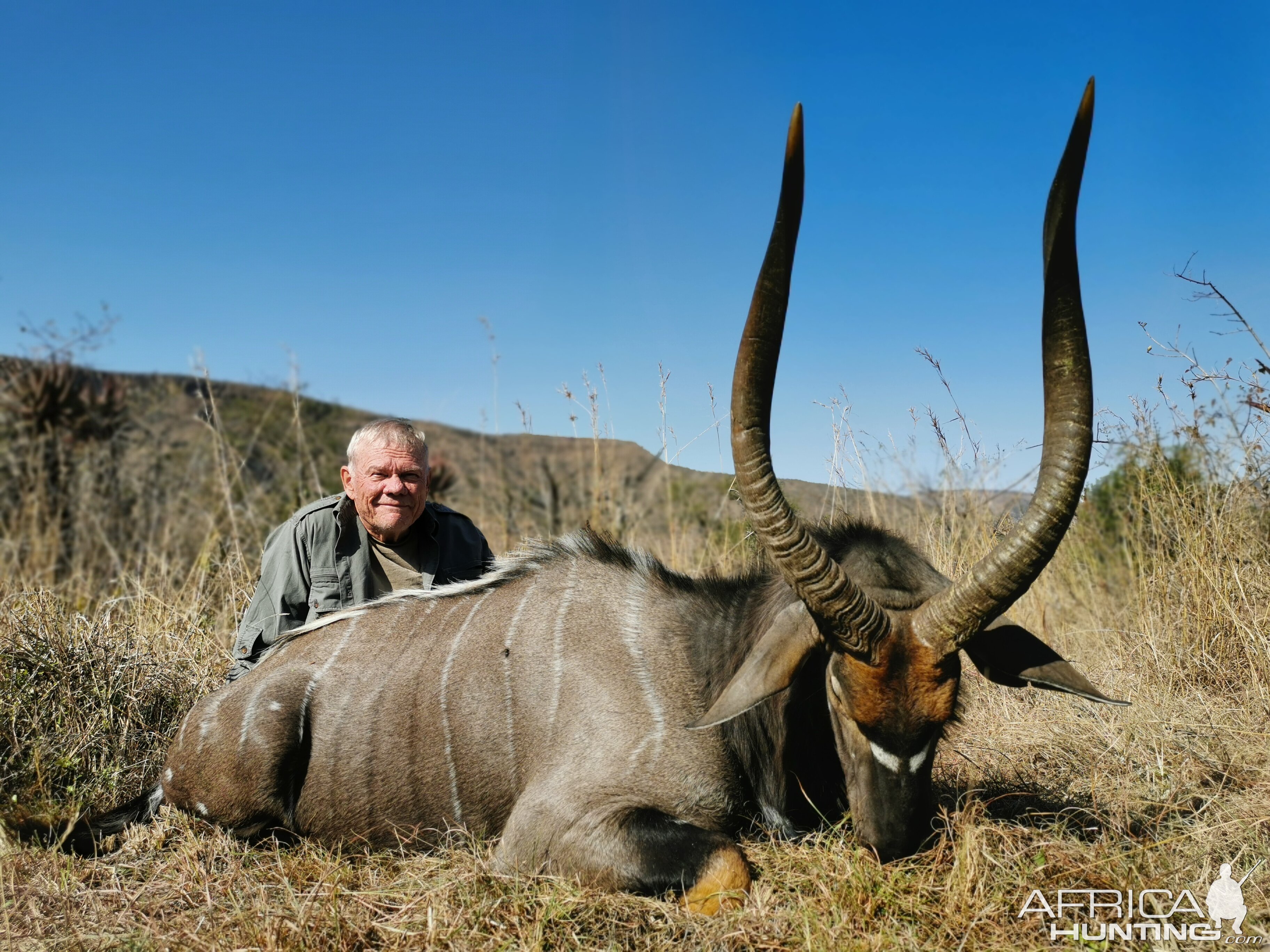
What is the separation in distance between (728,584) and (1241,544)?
128 inches

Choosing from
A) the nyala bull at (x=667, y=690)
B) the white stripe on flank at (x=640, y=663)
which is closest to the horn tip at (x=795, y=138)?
the nyala bull at (x=667, y=690)

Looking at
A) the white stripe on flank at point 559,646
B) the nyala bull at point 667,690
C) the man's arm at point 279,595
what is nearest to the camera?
the nyala bull at point 667,690

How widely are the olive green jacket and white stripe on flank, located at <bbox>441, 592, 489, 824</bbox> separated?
77cm

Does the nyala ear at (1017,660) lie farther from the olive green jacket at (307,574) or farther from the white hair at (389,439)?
the white hair at (389,439)

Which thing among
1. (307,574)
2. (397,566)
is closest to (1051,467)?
(397,566)

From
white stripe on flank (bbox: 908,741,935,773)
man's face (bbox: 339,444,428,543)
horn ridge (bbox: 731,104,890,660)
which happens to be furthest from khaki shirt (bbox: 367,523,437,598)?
white stripe on flank (bbox: 908,741,935,773)

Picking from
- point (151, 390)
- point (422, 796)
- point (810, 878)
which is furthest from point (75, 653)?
point (151, 390)

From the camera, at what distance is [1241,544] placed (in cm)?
521

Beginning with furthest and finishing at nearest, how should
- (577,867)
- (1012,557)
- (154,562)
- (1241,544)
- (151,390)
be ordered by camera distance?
1. (151,390)
2. (154,562)
3. (1241,544)
4. (577,867)
5. (1012,557)

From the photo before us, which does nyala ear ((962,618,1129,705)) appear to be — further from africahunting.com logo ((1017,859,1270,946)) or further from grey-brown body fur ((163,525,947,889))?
africahunting.com logo ((1017,859,1270,946))

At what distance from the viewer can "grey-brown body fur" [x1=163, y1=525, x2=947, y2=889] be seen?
347 cm

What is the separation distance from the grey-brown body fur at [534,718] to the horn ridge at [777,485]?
11.2 inches

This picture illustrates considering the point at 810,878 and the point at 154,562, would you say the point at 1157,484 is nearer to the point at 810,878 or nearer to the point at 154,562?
the point at 810,878

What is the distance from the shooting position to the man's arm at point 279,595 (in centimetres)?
473
